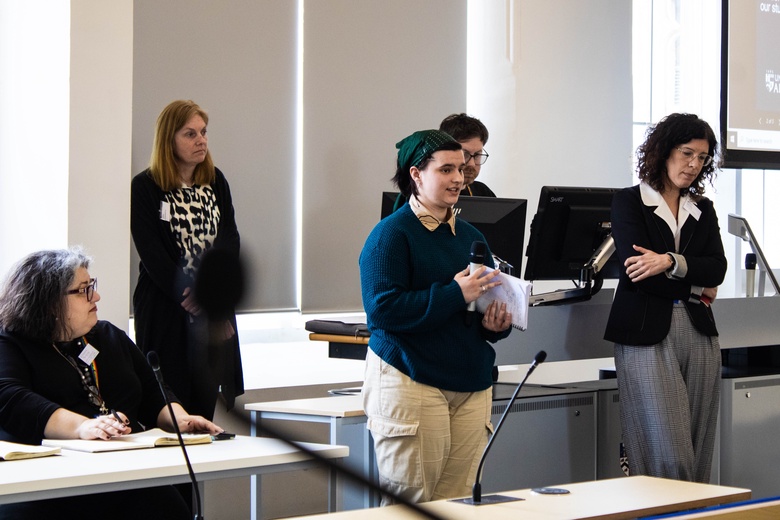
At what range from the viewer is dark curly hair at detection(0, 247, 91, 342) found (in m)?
2.18

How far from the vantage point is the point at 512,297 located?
7.20 ft

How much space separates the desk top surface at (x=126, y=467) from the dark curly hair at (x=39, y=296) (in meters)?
0.34

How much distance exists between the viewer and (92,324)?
7.33 feet

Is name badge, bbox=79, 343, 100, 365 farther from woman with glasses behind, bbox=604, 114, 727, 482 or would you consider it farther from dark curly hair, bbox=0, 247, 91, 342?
woman with glasses behind, bbox=604, 114, 727, 482

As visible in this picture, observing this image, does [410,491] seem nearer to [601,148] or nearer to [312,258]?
[312,258]

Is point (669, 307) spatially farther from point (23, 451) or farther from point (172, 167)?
point (172, 167)

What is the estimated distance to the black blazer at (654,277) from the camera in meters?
2.61

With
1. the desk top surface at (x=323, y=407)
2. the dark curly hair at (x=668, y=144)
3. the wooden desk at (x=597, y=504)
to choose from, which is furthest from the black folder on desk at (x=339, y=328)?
the wooden desk at (x=597, y=504)

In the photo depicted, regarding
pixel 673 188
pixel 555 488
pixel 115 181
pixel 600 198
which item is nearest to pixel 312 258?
pixel 115 181

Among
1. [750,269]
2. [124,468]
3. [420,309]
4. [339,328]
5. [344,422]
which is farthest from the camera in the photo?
[750,269]

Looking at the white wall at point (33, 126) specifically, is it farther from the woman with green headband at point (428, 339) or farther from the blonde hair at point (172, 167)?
the blonde hair at point (172, 167)

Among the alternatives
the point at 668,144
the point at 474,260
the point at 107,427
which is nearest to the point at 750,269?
the point at 668,144

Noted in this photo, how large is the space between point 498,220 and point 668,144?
55cm

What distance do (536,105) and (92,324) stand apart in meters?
3.03
